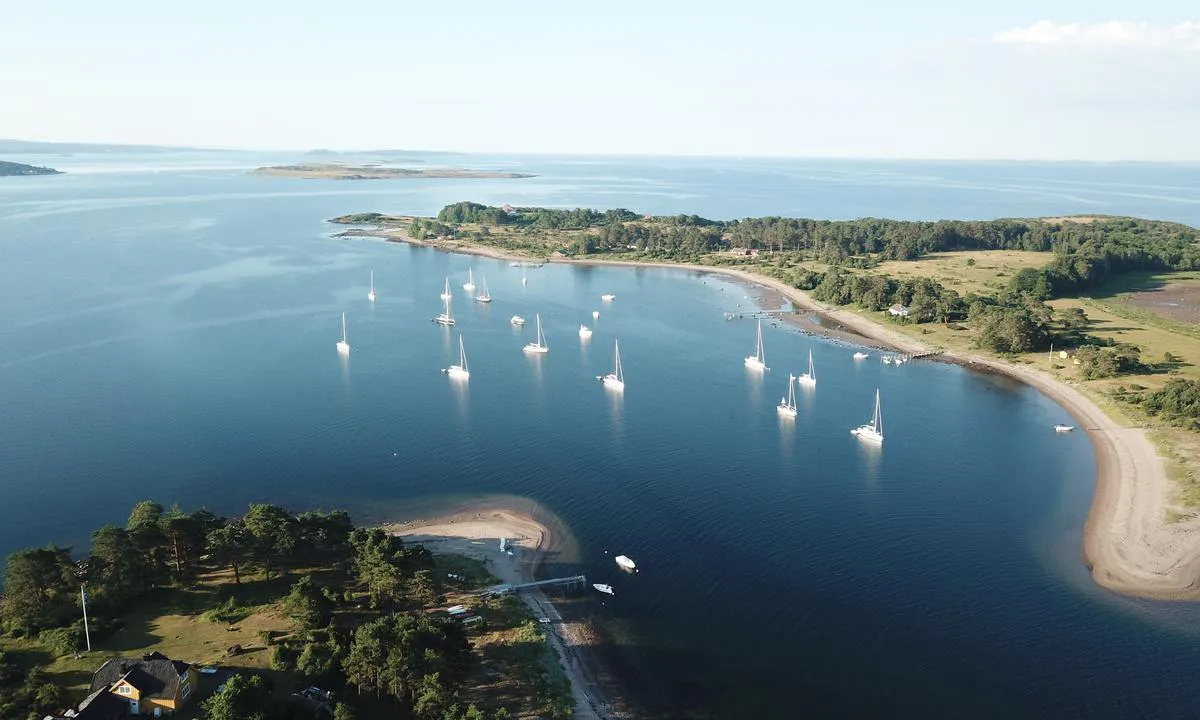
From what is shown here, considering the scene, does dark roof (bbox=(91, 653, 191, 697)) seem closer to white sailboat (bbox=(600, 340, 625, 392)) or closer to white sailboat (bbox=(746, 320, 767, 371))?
white sailboat (bbox=(600, 340, 625, 392))

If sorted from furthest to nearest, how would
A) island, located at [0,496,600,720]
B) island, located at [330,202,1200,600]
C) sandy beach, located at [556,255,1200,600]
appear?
island, located at [330,202,1200,600]
sandy beach, located at [556,255,1200,600]
island, located at [0,496,600,720]

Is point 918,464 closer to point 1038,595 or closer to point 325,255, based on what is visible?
point 1038,595

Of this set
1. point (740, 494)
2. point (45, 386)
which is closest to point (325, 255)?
point (45, 386)

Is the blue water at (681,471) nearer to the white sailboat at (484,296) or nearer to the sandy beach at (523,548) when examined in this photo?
the sandy beach at (523,548)

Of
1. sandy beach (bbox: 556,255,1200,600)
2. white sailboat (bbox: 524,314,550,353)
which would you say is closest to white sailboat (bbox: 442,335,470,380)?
white sailboat (bbox: 524,314,550,353)

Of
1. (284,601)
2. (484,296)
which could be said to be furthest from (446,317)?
(284,601)

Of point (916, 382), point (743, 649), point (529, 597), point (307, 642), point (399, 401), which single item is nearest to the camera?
point (307, 642)

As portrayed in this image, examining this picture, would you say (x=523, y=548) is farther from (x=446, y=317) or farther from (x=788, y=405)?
(x=446, y=317)
